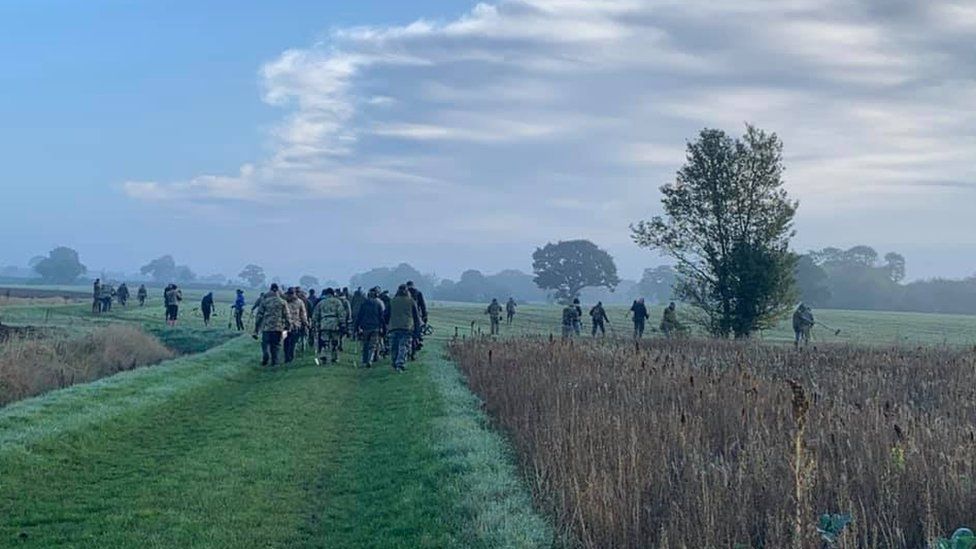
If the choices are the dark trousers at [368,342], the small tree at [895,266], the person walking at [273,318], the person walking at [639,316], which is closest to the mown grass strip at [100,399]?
the person walking at [273,318]

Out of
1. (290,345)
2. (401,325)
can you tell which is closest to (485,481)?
(401,325)

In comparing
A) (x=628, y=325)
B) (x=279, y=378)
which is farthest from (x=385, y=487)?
(x=628, y=325)

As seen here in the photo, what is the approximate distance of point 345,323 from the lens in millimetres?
27688

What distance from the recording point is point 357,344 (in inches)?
1313

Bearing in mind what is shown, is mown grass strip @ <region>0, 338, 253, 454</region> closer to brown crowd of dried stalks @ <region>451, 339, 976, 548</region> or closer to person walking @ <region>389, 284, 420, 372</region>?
person walking @ <region>389, 284, 420, 372</region>

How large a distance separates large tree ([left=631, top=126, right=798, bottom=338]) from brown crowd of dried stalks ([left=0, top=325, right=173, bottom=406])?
71.6 feet

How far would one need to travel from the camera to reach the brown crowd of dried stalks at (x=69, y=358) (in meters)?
22.8

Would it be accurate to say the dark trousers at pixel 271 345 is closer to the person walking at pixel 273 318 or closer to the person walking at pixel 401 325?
the person walking at pixel 273 318

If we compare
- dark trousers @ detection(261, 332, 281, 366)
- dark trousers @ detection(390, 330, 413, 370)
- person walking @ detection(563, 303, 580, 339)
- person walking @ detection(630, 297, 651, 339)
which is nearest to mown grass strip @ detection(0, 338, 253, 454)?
dark trousers @ detection(261, 332, 281, 366)

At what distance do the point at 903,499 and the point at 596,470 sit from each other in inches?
96.6

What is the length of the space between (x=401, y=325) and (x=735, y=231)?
22563 millimetres

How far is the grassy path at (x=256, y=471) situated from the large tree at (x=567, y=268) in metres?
123

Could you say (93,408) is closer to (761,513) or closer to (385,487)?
(385,487)

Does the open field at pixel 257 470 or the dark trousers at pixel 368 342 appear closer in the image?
the open field at pixel 257 470
